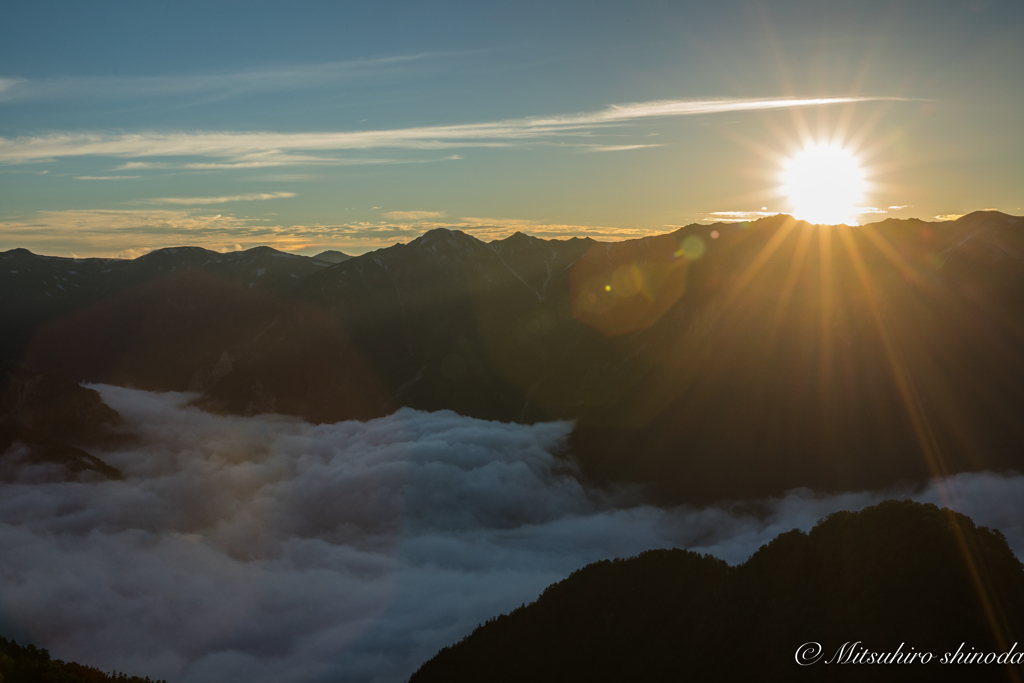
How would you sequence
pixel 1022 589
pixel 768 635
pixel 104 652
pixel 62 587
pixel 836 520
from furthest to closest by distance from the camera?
pixel 62 587 → pixel 104 652 → pixel 836 520 → pixel 768 635 → pixel 1022 589

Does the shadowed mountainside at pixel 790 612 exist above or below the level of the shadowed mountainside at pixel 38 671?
above

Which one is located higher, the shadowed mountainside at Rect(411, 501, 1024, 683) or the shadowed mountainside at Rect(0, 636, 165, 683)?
the shadowed mountainside at Rect(411, 501, 1024, 683)

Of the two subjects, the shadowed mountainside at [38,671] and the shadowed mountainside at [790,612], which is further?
the shadowed mountainside at [790,612]

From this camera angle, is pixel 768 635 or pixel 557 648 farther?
pixel 557 648

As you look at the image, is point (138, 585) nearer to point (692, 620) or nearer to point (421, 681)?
point (421, 681)

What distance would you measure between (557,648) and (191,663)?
319ft

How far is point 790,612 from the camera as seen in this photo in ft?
341

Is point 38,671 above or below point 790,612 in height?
below

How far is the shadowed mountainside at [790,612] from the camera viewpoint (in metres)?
90.4

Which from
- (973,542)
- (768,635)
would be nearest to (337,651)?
(768,635)

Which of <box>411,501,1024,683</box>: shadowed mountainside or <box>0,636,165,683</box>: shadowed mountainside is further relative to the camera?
<box>411,501,1024,683</box>: shadowed mountainside

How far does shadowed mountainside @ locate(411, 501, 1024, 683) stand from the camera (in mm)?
90438

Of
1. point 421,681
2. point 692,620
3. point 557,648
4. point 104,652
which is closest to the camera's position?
point 692,620

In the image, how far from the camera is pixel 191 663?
528 ft
